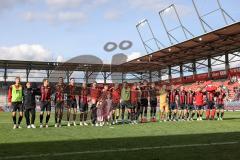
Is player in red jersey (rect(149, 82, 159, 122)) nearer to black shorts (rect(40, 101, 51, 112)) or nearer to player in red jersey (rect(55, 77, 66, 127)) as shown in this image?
player in red jersey (rect(55, 77, 66, 127))

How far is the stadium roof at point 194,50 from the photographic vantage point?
4422cm

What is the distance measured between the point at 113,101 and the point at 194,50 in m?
34.5

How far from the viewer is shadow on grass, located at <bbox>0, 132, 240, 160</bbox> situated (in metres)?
8.52

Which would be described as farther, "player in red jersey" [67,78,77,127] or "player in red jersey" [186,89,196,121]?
Result: "player in red jersey" [186,89,196,121]

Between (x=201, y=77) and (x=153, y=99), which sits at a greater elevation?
(x=201, y=77)

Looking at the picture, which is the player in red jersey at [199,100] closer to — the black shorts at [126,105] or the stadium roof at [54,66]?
the black shorts at [126,105]

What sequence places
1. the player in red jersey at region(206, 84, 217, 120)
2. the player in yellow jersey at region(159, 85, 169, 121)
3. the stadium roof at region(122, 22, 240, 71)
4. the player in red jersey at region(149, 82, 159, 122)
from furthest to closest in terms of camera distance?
the stadium roof at region(122, 22, 240, 71), the player in red jersey at region(206, 84, 217, 120), the player in yellow jersey at region(159, 85, 169, 121), the player in red jersey at region(149, 82, 159, 122)

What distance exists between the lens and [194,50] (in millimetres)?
53531

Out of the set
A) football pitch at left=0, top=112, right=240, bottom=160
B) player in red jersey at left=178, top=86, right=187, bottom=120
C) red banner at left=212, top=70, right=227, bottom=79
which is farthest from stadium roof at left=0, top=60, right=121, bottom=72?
football pitch at left=0, top=112, right=240, bottom=160

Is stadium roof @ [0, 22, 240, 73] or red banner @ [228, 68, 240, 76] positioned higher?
stadium roof @ [0, 22, 240, 73]

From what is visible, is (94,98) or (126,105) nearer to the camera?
(94,98)

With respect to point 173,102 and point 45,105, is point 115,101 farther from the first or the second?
point 45,105

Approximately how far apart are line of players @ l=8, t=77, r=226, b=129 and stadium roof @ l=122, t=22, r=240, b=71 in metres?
17.2

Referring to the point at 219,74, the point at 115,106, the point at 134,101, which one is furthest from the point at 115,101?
the point at 219,74
